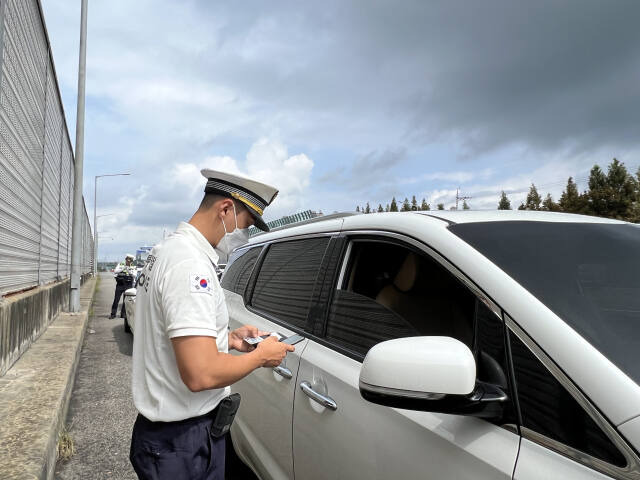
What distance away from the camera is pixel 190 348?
154 cm

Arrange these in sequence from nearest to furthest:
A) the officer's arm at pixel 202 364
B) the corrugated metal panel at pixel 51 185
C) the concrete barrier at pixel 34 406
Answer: the officer's arm at pixel 202 364
the concrete barrier at pixel 34 406
the corrugated metal panel at pixel 51 185

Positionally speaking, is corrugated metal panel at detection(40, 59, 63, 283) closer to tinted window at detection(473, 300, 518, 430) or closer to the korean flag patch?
the korean flag patch

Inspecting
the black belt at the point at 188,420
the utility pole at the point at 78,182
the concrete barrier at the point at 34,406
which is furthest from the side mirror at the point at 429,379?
the utility pole at the point at 78,182

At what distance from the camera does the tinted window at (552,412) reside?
1111 mm

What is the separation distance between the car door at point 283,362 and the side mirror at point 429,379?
3.48 ft

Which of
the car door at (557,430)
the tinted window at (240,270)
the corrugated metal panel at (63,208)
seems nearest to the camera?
the car door at (557,430)

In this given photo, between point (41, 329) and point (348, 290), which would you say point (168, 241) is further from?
point (41, 329)

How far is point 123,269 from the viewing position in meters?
13.3

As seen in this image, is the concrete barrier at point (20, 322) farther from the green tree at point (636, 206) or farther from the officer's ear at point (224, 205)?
the green tree at point (636, 206)

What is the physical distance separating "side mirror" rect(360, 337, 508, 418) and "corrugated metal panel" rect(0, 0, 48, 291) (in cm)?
503

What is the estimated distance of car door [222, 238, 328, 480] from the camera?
2344mm

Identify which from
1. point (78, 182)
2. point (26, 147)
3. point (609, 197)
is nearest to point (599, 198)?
point (609, 197)

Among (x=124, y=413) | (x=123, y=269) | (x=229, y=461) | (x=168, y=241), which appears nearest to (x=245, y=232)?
(x=168, y=241)

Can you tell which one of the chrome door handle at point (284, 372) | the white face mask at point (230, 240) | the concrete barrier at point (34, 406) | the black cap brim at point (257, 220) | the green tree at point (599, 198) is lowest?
the concrete barrier at point (34, 406)
